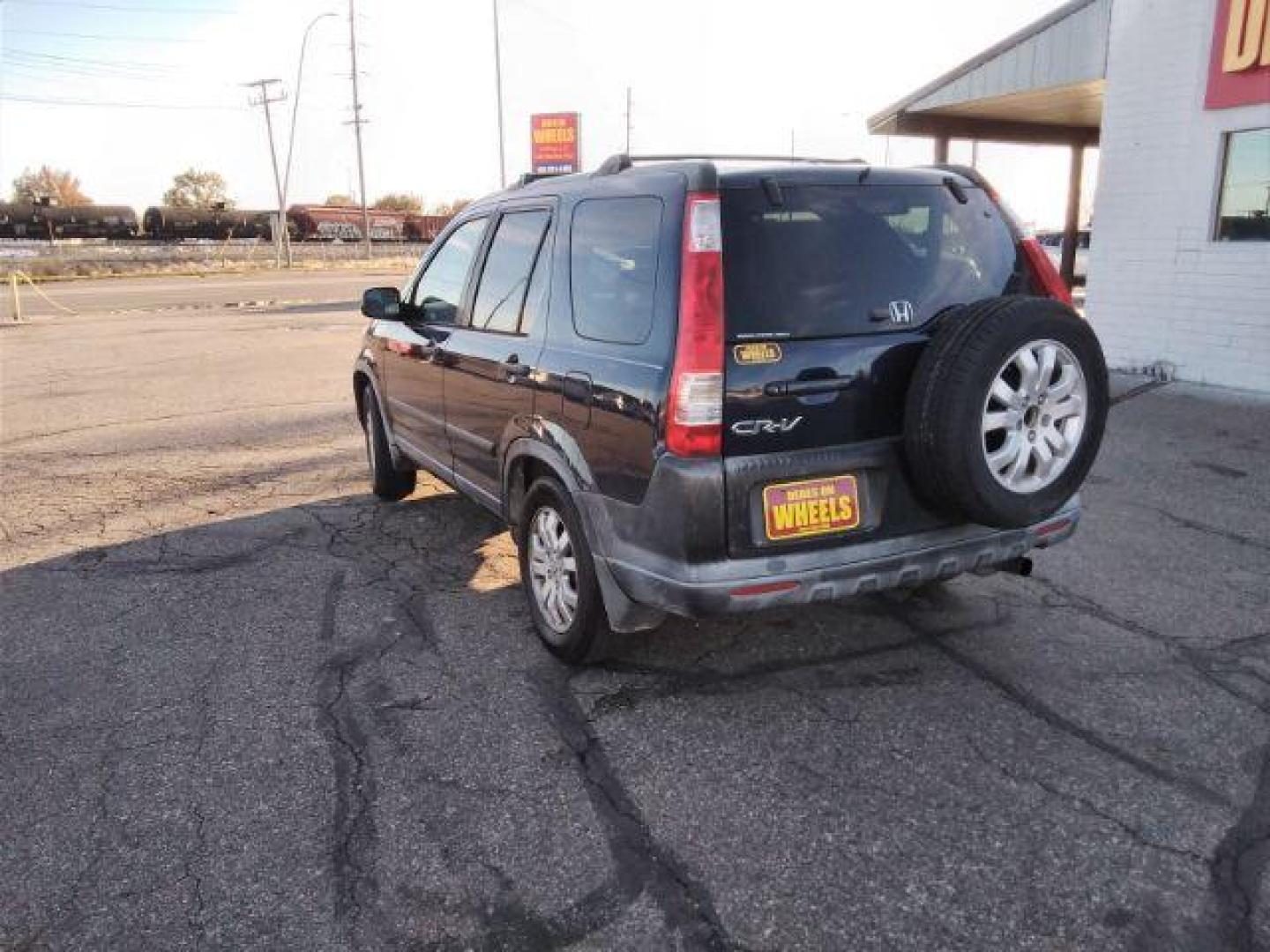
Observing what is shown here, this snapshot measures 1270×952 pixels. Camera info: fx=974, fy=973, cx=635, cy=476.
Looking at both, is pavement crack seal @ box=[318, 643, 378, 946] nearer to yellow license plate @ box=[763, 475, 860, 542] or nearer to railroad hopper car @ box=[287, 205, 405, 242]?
yellow license plate @ box=[763, 475, 860, 542]

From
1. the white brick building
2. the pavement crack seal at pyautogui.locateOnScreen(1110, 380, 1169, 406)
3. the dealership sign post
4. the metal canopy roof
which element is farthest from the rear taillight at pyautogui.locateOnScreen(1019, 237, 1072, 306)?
the dealership sign post

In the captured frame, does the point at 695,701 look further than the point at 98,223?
No

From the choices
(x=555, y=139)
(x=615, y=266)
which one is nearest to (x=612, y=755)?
(x=615, y=266)

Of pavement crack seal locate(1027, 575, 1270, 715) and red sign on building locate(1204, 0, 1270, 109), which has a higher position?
red sign on building locate(1204, 0, 1270, 109)

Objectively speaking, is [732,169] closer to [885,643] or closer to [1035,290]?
[1035,290]

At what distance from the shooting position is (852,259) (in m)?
3.34

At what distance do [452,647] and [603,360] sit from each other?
1499 millimetres

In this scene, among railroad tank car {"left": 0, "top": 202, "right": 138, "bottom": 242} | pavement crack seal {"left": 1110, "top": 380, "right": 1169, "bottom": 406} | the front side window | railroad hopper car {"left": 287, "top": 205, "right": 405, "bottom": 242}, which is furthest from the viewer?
railroad hopper car {"left": 287, "top": 205, "right": 405, "bottom": 242}

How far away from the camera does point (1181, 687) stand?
143 inches

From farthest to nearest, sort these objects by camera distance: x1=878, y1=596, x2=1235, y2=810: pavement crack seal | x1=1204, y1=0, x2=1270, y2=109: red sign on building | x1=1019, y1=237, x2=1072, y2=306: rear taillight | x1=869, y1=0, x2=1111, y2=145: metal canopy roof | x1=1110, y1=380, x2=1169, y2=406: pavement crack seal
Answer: x1=869, y1=0, x2=1111, y2=145: metal canopy roof
x1=1110, y1=380, x2=1169, y2=406: pavement crack seal
x1=1204, y1=0, x2=1270, y2=109: red sign on building
x1=1019, y1=237, x2=1072, y2=306: rear taillight
x1=878, y1=596, x2=1235, y2=810: pavement crack seal

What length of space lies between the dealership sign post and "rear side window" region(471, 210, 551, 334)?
139 feet

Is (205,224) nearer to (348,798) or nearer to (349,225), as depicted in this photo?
(349,225)

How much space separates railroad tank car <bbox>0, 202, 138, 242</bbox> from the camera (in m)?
54.7

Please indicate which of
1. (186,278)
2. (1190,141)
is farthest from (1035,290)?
(186,278)
